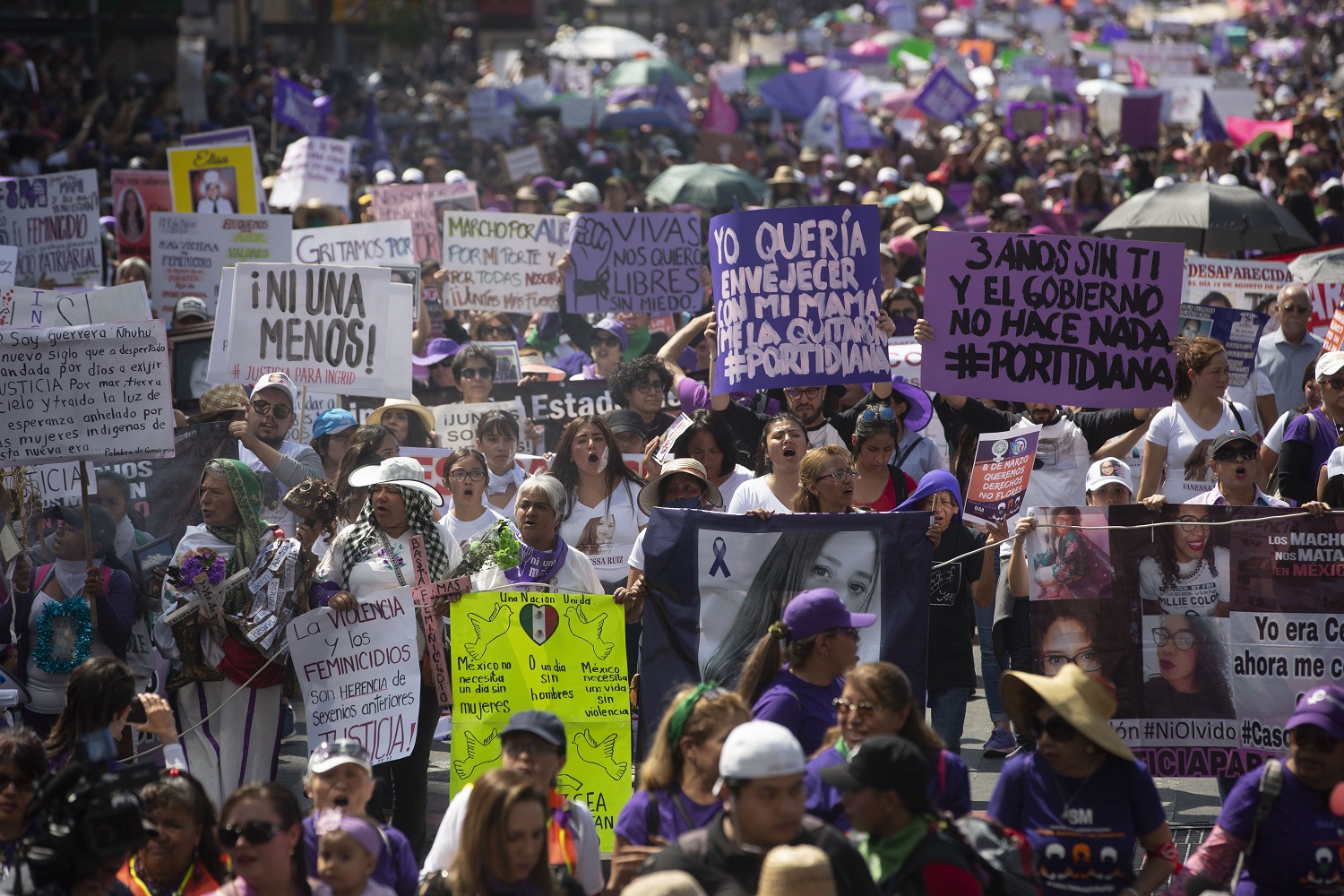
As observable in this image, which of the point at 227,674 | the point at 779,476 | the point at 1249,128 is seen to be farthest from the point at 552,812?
the point at 1249,128

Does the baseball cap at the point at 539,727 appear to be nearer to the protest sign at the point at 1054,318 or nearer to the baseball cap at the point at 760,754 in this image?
the baseball cap at the point at 760,754

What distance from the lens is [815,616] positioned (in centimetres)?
512

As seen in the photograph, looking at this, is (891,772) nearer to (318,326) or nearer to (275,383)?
(275,383)

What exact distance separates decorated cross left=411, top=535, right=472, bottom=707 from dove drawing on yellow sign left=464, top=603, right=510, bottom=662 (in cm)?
29

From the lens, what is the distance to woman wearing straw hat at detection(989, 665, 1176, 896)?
15.0 ft

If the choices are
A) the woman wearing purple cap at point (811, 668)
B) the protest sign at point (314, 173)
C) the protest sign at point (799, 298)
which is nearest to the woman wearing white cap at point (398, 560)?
the woman wearing purple cap at point (811, 668)

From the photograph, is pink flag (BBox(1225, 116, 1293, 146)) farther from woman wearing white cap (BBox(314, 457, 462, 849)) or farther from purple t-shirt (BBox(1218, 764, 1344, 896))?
purple t-shirt (BBox(1218, 764, 1344, 896))

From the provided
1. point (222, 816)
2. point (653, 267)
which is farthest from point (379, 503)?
point (653, 267)

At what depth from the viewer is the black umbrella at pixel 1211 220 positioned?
13.1 m

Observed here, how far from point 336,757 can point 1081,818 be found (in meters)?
2.05

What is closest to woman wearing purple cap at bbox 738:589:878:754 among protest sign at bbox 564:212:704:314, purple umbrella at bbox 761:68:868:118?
protest sign at bbox 564:212:704:314

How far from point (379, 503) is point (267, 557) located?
1.53 ft

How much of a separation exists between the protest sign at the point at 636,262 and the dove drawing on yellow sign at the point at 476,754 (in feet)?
19.4

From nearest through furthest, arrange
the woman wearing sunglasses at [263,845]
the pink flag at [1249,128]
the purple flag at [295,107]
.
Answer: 1. the woman wearing sunglasses at [263,845]
2. the purple flag at [295,107]
3. the pink flag at [1249,128]
